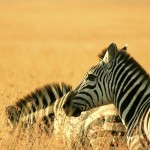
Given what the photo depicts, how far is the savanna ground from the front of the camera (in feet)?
67.8

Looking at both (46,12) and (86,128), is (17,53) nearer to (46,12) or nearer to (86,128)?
(86,128)

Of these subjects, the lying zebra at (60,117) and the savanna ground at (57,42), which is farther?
the savanna ground at (57,42)

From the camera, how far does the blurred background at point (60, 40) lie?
2410 cm

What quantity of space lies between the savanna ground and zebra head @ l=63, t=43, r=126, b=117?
67 centimetres

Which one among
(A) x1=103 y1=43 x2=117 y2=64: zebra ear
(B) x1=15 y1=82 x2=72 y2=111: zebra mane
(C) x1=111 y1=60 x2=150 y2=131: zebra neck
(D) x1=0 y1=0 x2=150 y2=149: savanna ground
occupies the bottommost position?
(C) x1=111 y1=60 x2=150 y2=131: zebra neck

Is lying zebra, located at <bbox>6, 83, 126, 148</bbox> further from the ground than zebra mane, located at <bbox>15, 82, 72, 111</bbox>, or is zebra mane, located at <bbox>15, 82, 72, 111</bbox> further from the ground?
zebra mane, located at <bbox>15, 82, 72, 111</bbox>

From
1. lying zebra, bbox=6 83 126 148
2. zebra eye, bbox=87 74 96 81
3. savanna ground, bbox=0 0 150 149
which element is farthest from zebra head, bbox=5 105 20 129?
zebra eye, bbox=87 74 96 81

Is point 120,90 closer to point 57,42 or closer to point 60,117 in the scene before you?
point 60,117

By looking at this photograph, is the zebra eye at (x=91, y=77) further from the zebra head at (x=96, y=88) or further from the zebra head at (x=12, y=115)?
the zebra head at (x=12, y=115)

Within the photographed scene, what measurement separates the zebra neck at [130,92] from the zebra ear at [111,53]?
6.0 inches

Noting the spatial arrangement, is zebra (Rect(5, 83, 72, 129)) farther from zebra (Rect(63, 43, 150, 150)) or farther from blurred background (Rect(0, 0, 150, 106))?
zebra (Rect(63, 43, 150, 150))

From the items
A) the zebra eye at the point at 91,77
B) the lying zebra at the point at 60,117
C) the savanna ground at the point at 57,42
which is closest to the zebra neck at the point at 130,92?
the zebra eye at the point at 91,77

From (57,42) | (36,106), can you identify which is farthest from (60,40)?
(36,106)

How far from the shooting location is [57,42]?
150ft
